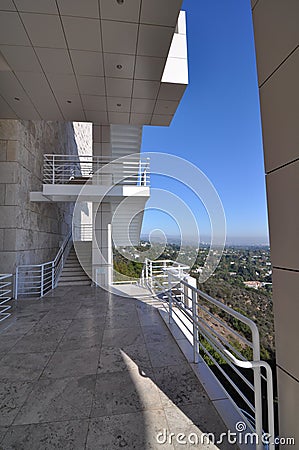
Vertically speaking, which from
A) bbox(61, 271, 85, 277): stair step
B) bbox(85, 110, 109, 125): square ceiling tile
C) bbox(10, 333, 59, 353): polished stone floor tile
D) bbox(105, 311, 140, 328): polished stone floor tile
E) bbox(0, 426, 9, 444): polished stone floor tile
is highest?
bbox(85, 110, 109, 125): square ceiling tile

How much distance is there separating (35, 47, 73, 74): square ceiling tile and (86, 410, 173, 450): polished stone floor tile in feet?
13.9

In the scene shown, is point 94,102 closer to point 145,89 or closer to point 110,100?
point 110,100

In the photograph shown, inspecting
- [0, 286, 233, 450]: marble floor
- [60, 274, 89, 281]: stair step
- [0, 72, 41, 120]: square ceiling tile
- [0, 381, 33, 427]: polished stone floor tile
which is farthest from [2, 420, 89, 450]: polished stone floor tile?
[60, 274, 89, 281]: stair step

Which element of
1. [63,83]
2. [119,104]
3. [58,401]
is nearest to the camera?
[58,401]

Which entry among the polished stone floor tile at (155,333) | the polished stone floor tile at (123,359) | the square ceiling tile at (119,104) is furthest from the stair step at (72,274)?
the square ceiling tile at (119,104)

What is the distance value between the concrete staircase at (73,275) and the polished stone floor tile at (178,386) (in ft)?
16.2

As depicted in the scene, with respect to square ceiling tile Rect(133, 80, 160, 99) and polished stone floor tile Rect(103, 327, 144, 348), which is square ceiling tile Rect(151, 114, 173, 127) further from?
polished stone floor tile Rect(103, 327, 144, 348)

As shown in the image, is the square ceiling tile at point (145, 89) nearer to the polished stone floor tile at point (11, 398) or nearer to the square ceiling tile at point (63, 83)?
the square ceiling tile at point (63, 83)

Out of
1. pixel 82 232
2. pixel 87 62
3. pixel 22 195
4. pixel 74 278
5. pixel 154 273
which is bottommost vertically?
pixel 74 278

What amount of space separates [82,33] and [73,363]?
13.0 feet

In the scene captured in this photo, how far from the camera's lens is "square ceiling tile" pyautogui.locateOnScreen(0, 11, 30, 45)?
2.63m

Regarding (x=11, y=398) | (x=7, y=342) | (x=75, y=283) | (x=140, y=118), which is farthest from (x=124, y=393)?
(x=75, y=283)

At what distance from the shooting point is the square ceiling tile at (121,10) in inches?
98.6

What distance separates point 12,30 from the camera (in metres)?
2.81
